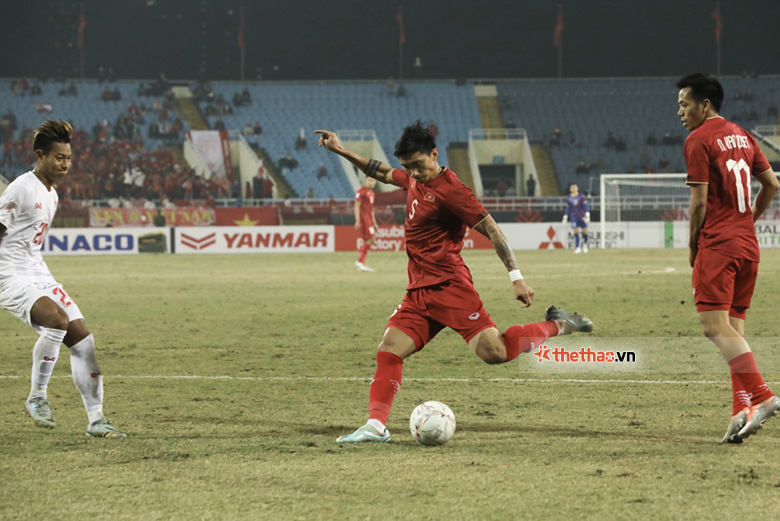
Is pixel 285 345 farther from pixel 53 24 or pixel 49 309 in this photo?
pixel 53 24

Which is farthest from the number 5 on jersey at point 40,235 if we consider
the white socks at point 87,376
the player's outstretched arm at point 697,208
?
the player's outstretched arm at point 697,208

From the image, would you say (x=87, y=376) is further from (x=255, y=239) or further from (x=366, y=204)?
(x=255, y=239)

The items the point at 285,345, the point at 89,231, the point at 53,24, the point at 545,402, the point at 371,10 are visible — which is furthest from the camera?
the point at 371,10

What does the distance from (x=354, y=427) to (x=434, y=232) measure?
1334 mm

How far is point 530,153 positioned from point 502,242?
137ft

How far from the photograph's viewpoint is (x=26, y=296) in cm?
598

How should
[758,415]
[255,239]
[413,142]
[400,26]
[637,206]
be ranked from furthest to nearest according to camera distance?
[400,26], [637,206], [255,239], [413,142], [758,415]

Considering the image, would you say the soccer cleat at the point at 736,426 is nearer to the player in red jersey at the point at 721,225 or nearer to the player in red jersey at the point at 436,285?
the player in red jersey at the point at 721,225

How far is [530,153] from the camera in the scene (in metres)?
46.9

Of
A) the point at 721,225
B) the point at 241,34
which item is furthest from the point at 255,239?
the point at 721,225

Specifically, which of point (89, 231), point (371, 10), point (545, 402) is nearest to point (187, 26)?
point (371, 10)

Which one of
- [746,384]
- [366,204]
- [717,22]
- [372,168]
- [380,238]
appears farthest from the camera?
[717,22]

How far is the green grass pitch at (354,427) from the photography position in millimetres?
4246

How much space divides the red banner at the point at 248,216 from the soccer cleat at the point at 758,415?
30.8 meters
